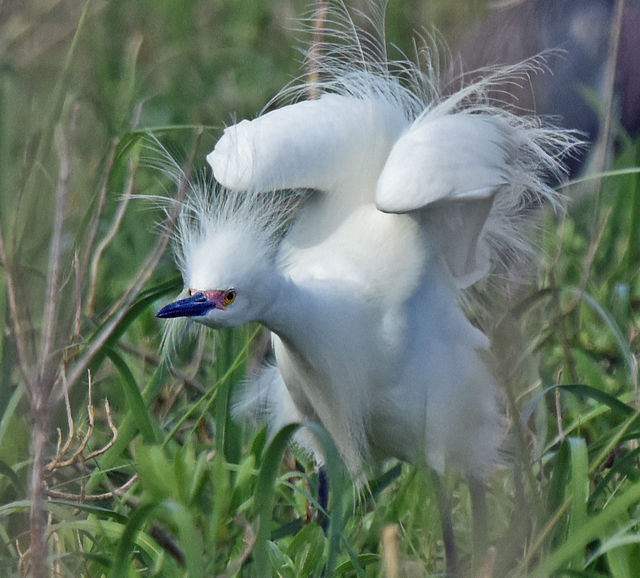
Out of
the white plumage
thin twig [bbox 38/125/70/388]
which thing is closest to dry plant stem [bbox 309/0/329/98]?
the white plumage

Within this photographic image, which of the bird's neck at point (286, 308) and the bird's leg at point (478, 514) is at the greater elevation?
the bird's neck at point (286, 308)

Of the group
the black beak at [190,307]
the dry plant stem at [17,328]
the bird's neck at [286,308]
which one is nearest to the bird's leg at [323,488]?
the bird's neck at [286,308]

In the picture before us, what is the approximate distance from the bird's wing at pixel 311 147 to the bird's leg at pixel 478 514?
0.50m

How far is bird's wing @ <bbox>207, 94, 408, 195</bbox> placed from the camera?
5.32ft

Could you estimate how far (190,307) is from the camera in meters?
1.34

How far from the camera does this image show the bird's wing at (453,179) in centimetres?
148

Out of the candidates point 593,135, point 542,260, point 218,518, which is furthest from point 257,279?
point 593,135

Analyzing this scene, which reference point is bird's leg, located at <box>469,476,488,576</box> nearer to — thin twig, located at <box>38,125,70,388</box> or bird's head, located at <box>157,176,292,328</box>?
bird's head, located at <box>157,176,292,328</box>

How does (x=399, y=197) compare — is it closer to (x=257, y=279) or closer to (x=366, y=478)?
(x=257, y=279)

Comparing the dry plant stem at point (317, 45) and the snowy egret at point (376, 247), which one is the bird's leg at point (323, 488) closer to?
the snowy egret at point (376, 247)

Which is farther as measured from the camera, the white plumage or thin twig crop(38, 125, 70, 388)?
the white plumage

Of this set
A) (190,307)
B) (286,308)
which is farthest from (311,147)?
(190,307)

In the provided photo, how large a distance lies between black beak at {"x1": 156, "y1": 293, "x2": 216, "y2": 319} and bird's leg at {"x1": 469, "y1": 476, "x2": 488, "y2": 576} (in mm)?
531

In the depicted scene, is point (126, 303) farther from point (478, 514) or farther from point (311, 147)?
point (478, 514)
